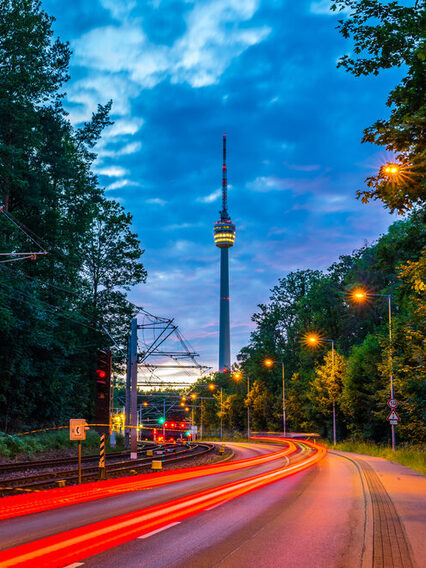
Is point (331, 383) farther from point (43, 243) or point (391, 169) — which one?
point (391, 169)

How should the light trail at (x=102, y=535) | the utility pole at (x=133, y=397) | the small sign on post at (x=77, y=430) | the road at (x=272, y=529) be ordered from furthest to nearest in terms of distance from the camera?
1. the utility pole at (x=133, y=397)
2. the small sign on post at (x=77, y=430)
3. the light trail at (x=102, y=535)
4. the road at (x=272, y=529)

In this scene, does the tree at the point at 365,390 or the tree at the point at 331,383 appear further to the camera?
the tree at the point at 331,383

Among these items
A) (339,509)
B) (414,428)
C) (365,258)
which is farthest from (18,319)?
(365,258)

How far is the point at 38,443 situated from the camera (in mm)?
37500

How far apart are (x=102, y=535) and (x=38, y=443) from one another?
29.3m

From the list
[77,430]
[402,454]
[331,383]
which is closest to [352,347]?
[331,383]

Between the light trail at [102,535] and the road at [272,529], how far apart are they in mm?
232

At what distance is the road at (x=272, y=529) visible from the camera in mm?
8438

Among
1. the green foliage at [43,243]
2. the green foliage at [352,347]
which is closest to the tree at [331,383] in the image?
the green foliage at [352,347]

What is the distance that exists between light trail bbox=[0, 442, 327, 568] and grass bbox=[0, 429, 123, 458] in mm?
20092

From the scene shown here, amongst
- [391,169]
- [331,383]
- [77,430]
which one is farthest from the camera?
[331,383]

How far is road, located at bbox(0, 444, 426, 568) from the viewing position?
27.7 feet

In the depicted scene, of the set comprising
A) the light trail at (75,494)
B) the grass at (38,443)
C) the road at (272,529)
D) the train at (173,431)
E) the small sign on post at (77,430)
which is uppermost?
the small sign on post at (77,430)

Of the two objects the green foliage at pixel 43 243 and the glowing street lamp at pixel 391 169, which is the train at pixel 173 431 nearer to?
the green foliage at pixel 43 243
